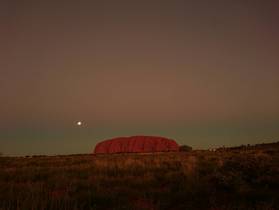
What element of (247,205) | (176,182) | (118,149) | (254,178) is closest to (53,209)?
(247,205)

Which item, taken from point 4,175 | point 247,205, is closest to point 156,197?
point 247,205

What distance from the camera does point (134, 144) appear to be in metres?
132

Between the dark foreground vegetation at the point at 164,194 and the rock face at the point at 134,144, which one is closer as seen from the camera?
the dark foreground vegetation at the point at 164,194

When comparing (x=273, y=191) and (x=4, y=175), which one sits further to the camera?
(x=4, y=175)

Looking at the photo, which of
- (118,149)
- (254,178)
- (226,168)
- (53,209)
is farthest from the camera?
(118,149)

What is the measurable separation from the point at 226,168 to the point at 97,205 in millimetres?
6573

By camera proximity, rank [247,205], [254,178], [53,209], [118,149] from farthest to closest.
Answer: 1. [118,149]
2. [254,178]
3. [247,205]
4. [53,209]

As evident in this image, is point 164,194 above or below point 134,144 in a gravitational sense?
below

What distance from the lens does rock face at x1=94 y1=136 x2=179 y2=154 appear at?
126m

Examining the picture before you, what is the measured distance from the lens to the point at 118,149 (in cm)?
13188

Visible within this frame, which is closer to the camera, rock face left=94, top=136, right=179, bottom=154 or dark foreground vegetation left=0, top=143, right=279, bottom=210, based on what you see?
dark foreground vegetation left=0, top=143, right=279, bottom=210

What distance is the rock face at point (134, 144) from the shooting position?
12644 cm

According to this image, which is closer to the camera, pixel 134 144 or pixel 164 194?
pixel 164 194

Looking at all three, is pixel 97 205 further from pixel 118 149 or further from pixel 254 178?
pixel 118 149
